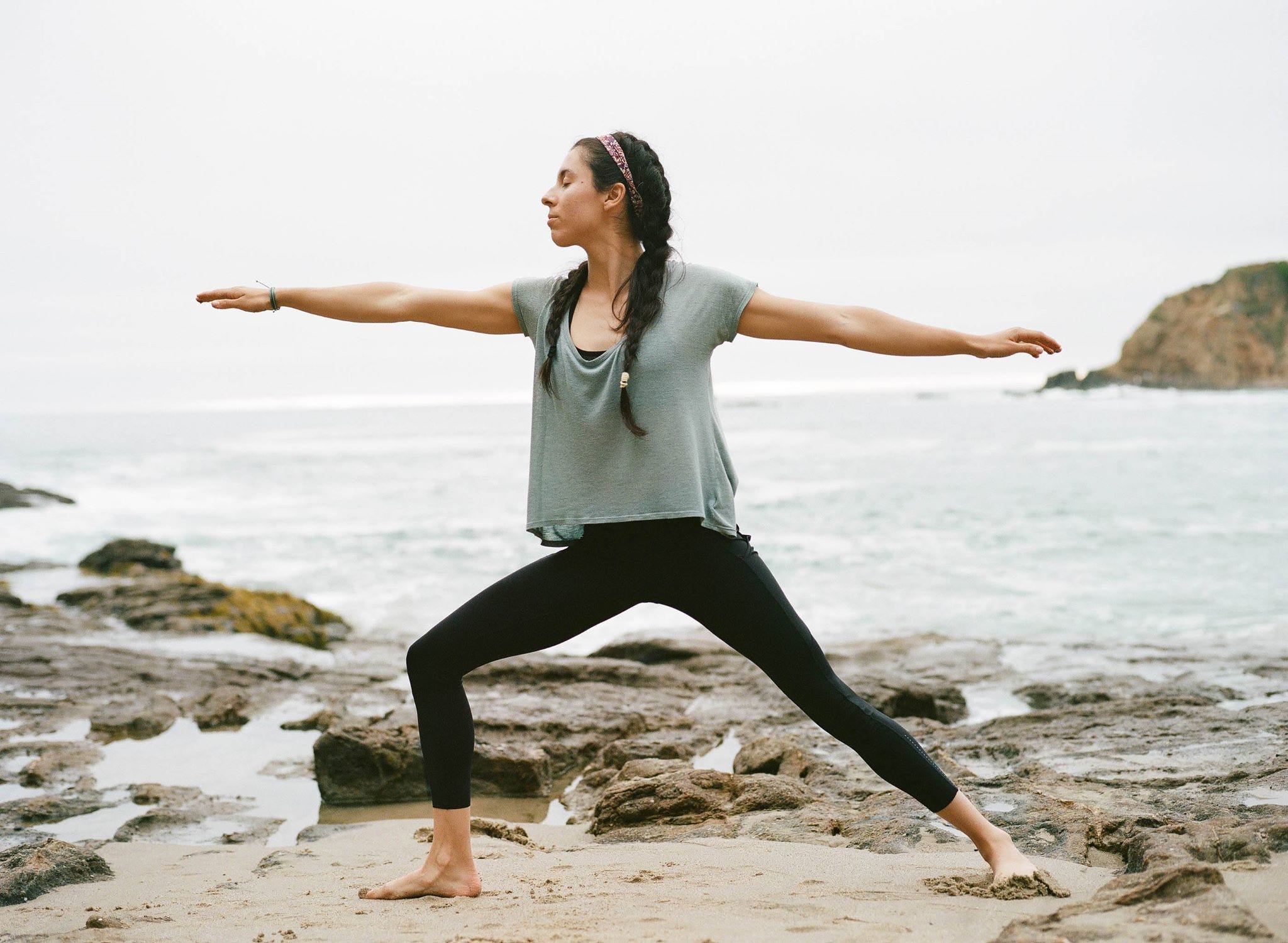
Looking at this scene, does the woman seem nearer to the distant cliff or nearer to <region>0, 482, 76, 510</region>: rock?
<region>0, 482, 76, 510</region>: rock

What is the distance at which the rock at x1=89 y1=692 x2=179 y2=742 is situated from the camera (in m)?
7.16

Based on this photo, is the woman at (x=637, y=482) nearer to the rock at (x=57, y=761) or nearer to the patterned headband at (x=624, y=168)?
the patterned headband at (x=624, y=168)

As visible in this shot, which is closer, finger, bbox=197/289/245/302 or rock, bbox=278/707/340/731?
finger, bbox=197/289/245/302

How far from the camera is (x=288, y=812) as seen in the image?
18.2ft

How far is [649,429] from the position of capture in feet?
10.5

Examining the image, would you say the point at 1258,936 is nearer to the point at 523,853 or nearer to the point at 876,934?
the point at 876,934

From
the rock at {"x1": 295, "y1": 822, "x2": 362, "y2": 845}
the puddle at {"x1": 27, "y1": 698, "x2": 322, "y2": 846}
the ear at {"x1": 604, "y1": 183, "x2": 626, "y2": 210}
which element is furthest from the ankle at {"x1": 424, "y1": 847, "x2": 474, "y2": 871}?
the ear at {"x1": 604, "y1": 183, "x2": 626, "y2": 210}

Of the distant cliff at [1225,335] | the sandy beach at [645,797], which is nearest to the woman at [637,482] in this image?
the sandy beach at [645,797]

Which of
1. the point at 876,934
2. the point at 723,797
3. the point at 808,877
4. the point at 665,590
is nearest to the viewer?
the point at 876,934

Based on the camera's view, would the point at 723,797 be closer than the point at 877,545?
Yes

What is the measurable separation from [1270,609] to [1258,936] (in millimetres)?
11881

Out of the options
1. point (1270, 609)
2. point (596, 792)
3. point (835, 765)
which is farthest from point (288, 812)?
point (1270, 609)

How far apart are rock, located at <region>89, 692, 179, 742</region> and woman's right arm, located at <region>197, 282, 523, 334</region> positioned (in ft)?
14.6

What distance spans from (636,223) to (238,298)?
1.32m
